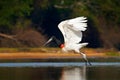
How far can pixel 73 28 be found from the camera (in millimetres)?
26953

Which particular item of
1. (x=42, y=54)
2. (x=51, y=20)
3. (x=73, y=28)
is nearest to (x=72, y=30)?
(x=73, y=28)

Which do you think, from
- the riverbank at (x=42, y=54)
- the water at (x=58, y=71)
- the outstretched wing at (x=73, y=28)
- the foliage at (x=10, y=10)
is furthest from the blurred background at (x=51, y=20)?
the outstretched wing at (x=73, y=28)

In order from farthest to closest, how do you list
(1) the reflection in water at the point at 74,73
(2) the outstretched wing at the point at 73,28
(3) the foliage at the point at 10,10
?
(3) the foliage at the point at 10,10 < (2) the outstretched wing at the point at 73,28 < (1) the reflection in water at the point at 74,73

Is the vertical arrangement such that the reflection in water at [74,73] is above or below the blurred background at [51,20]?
above

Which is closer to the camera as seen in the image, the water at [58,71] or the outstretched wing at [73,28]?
the water at [58,71]

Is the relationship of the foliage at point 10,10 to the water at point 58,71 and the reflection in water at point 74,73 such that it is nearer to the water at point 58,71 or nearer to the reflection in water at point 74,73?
the water at point 58,71

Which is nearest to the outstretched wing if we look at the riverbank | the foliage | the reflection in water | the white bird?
the white bird

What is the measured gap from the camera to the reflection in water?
24.4 metres

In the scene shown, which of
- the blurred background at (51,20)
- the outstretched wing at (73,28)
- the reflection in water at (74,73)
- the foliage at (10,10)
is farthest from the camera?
the foliage at (10,10)

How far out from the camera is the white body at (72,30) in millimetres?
26672

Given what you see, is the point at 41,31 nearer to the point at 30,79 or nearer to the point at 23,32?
the point at 23,32

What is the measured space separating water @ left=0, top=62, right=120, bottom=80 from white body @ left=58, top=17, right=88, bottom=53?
956 millimetres

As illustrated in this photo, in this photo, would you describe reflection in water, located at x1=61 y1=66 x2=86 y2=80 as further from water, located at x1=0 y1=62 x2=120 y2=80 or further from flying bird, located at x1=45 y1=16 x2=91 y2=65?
flying bird, located at x1=45 y1=16 x2=91 y2=65

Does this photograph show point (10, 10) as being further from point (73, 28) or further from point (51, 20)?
point (73, 28)
